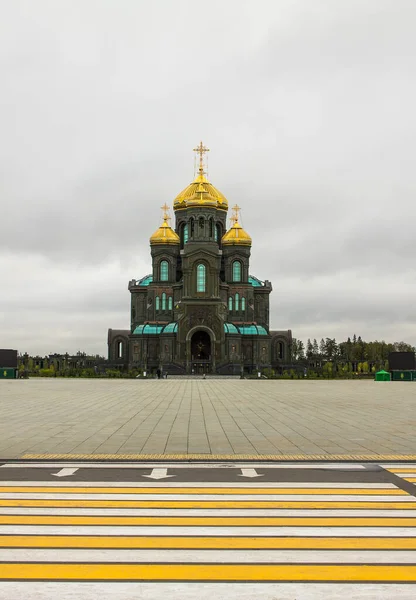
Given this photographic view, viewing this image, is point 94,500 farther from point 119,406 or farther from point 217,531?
point 119,406

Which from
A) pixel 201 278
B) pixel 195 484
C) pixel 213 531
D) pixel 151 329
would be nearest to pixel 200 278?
pixel 201 278

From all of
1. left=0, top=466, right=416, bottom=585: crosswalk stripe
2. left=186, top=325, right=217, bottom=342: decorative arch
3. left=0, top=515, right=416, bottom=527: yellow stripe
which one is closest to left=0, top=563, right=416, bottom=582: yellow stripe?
left=0, top=466, right=416, bottom=585: crosswalk stripe

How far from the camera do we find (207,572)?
6.06 metres

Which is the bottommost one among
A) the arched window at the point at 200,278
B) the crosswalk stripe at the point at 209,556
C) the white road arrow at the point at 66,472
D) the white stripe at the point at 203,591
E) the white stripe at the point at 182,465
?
the white stripe at the point at 203,591

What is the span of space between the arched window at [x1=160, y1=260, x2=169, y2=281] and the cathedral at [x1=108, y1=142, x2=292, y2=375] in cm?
13

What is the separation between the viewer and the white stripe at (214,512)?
320 inches

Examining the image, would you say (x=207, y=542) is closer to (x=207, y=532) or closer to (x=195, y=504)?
(x=207, y=532)

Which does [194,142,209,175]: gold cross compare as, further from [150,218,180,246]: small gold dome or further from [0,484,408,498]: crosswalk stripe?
[0,484,408,498]: crosswalk stripe

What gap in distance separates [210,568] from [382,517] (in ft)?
9.22

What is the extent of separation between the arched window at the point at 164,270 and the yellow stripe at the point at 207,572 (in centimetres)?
7889

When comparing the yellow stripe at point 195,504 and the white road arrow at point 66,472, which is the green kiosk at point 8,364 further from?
the yellow stripe at point 195,504

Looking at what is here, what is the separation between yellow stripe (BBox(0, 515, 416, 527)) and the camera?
7680mm

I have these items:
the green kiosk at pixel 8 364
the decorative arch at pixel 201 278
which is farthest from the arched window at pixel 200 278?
the green kiosk at pixel 8 364

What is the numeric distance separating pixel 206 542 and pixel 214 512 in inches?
50.6
